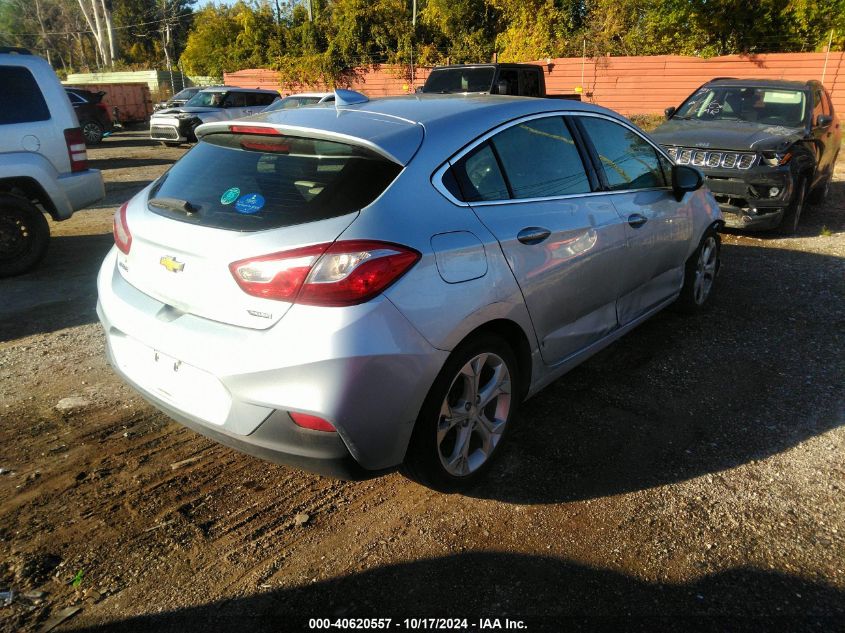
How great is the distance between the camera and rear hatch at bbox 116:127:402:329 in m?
2.44

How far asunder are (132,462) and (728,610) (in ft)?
8.97

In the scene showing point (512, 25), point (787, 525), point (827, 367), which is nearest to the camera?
point (787, 525)

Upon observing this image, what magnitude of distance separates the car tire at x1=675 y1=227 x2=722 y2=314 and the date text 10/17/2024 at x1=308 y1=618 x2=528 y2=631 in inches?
133

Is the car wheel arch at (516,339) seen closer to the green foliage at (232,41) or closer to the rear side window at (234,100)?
the rear side window at (234,100)

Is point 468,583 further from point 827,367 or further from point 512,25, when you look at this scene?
point 512,25

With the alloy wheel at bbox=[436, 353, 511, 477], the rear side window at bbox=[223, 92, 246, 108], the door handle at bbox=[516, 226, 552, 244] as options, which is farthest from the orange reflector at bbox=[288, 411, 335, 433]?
the rear side window at bbox=[223, 92, 246, 108]

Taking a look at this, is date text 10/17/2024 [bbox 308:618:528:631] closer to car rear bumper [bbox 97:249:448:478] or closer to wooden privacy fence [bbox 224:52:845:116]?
car rear bumper [bbox 97:249:448:478]

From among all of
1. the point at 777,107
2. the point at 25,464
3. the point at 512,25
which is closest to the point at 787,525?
the point at 25,464

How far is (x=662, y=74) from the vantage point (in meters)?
22.1

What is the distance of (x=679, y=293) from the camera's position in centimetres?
493

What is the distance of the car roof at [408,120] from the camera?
2.76 metres

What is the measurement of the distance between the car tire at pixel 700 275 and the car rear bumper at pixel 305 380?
3105 millimetres

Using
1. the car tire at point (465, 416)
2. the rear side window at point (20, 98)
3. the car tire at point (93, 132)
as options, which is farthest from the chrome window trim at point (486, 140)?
the car tire at point (93, 132)

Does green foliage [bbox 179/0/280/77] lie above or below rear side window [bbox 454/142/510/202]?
above
